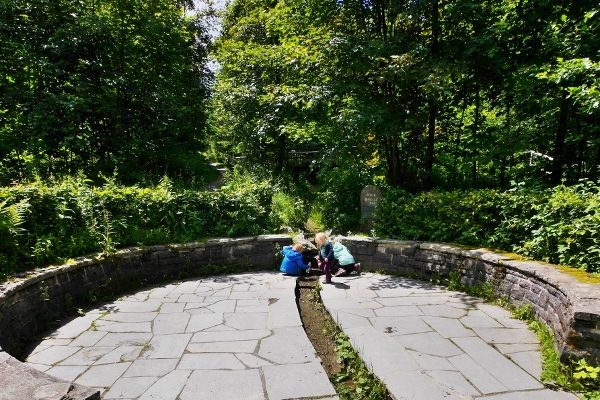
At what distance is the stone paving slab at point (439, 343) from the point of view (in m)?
2.92

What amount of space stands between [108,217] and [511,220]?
5956 mm

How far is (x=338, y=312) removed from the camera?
4566 mm

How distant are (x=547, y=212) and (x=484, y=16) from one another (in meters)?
3.96

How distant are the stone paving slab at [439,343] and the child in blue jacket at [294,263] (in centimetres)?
87

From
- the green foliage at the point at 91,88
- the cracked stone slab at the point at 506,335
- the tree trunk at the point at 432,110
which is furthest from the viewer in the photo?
the green foliage at the point at 91,88

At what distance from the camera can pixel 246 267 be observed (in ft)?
21.9

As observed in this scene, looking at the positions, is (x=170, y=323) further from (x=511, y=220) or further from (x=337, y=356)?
(x=511, y=220)

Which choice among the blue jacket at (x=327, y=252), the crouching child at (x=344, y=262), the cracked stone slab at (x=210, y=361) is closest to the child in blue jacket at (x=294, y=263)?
the blue jacket at (x=327, y=252)

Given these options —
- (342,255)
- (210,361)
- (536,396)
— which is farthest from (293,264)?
(536,396)

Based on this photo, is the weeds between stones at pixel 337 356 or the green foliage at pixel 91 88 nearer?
Answer: the weeds between stones at pixel 337 356

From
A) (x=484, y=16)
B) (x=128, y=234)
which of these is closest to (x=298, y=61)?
(x=484, y=16)

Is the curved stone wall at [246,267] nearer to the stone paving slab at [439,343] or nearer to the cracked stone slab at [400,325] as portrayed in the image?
the stone paving slab at [439,343]

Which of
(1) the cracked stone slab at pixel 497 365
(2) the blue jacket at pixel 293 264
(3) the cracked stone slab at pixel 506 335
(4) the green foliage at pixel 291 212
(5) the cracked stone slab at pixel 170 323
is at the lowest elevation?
(5) the cracked stone slab at pixel 170 323

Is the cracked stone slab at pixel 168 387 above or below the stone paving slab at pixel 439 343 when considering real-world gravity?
below
